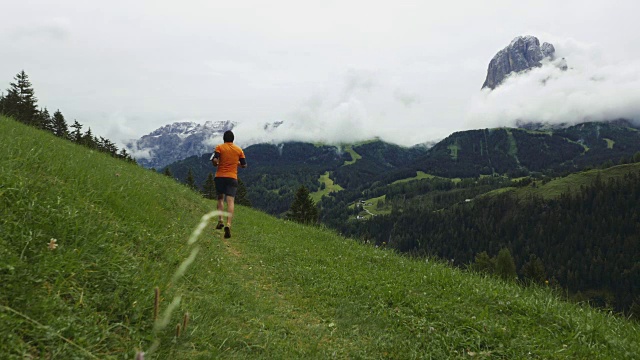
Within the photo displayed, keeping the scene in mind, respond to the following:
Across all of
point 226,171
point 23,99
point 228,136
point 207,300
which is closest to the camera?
point 207,300

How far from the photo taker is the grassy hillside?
352 centimetres

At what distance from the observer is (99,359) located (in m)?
3.15

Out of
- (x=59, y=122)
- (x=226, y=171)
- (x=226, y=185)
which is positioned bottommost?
(x=226, y=185)

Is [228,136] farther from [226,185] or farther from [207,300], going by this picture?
[207,300]

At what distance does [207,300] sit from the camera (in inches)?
221

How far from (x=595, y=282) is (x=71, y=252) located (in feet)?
846

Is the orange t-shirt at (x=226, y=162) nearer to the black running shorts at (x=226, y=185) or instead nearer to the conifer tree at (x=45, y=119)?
the black running shorts at (x=226, y=185)

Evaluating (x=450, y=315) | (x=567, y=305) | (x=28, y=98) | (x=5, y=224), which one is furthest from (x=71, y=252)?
(x=28, y=98)

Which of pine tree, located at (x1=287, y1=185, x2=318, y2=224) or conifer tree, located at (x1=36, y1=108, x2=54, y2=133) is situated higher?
conifer tree, located at (x1=36, y1=108, x2=54, y2=133)

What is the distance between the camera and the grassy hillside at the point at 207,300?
3520 millimetres

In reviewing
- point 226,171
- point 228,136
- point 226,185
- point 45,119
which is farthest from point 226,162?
point 45,119

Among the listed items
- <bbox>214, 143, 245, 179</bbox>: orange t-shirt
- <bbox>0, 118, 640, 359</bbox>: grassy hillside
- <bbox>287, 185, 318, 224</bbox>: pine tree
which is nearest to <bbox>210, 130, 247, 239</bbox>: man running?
<bbox>214, 143, 245, 179</bbox>: orange t-shirt

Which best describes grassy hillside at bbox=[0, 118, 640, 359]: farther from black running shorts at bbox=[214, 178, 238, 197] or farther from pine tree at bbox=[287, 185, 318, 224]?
pine tree at bbox=[287, 185, 318, 224]

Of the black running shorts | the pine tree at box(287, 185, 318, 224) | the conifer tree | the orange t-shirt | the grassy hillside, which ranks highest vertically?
the conifer tree
